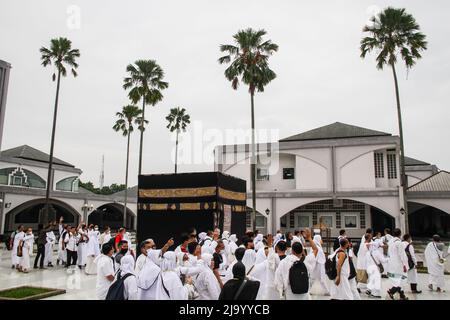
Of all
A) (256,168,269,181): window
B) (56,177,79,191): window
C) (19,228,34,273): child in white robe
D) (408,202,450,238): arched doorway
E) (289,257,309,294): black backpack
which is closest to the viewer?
(289,257,309,294): black backpack

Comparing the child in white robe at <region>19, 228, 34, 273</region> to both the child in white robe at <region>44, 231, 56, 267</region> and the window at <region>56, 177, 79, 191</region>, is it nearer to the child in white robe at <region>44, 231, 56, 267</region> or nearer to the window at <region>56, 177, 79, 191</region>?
the child in white robe at <region>44, 231, 56, 267</region>

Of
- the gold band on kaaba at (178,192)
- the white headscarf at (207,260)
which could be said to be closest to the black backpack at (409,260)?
the white headscarf at (207,260)

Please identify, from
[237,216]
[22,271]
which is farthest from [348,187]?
[22,271]

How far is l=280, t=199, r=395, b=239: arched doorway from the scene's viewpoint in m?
29.7

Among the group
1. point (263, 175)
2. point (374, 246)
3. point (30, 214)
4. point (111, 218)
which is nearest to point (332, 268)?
point (374, 246)

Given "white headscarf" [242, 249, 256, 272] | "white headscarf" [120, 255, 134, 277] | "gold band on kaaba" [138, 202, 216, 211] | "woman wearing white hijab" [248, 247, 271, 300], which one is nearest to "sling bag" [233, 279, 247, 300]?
"white headscarf" [120, 255, 134, 277]

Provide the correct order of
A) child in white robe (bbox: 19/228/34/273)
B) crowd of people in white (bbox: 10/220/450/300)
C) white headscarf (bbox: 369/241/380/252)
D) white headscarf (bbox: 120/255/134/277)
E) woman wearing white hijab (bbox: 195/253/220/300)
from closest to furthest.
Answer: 1. crowd of people in white (bbox: 10/220/450/300)
2. white headscarf (bbox: 120/255/134/277)
3. woman wearing white hijab (bbox: 195/253/220/300)
4. white headscarf (bbox: 369/241/380/252)
5. child in white robe (bbox: 19/228/34/273)

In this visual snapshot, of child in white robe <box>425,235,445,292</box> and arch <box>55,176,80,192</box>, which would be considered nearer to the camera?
child in white robe <box>425,235,445,292</box>

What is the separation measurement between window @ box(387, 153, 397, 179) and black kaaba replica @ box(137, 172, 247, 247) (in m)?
18.2

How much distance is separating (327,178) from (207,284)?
2506 cm

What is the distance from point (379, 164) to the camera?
1168 inches

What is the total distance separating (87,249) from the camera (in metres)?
14.7
